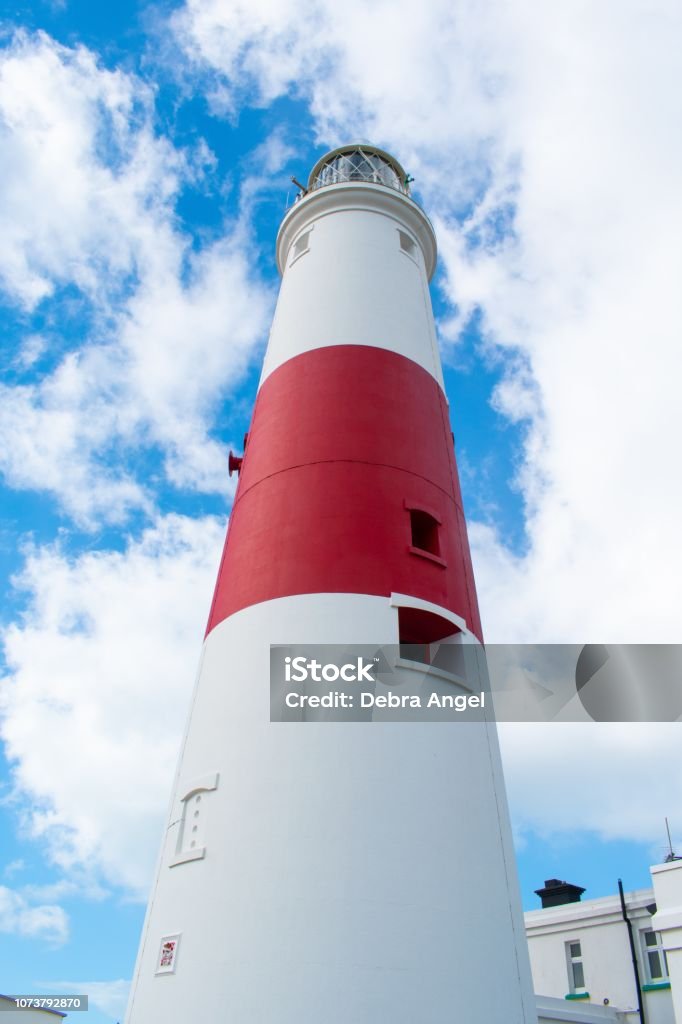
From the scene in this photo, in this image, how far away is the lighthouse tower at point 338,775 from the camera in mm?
6668

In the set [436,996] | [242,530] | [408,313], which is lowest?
[436,996]

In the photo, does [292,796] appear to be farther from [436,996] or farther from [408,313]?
[408,313]

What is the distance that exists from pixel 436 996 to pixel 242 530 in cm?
576

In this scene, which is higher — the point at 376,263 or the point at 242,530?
the point at 376,263

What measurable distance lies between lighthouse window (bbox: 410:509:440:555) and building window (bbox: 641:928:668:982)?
994 centimetres

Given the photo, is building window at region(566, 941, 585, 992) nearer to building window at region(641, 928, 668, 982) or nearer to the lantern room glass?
Result: building window at region(641, 928, 668, 982)

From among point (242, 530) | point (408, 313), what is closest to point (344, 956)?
point (242, 530)

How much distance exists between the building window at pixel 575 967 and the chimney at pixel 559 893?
2645mm

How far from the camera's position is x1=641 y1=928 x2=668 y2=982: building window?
14.6 m

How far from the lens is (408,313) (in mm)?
12633

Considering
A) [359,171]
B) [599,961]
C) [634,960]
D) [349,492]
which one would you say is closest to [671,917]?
[634,960]

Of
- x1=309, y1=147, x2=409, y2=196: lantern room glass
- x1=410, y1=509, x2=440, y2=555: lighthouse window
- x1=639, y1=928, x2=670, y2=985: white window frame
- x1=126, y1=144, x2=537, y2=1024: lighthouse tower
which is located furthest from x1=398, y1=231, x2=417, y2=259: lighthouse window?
x1=639, y1=928, x2=670, y2=985: white window frame

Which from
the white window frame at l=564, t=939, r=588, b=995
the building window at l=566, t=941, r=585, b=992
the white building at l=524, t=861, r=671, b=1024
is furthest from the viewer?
the building window at l=566, t=941, r=585, b=992

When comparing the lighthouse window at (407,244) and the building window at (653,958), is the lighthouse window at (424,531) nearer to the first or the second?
the lighthouse window at (407,244)
